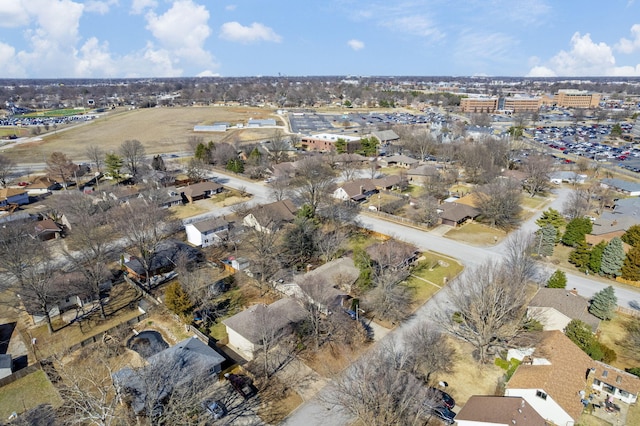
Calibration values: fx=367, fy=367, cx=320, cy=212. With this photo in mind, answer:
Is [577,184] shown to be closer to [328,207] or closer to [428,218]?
[428,218]

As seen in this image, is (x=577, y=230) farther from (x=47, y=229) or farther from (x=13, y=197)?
(x=13, y=197)

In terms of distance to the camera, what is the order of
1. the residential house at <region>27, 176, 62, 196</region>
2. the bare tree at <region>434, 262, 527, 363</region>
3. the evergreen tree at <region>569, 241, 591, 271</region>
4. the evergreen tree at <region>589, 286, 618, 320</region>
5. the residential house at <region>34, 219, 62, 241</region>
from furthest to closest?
the residential house at <region>27, 176, 62, 196</region> → the residential house at <region>34, 219, 62, 241</region> → the evergreen tree at <region>569, 241, 591, 271</region> → the evergreen tree at <region>589, 286, 618, 320</region> → the bare tree at <region>434, 262, 527, 363</region>

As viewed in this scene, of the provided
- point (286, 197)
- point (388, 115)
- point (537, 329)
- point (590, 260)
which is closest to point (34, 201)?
point (286, 197)

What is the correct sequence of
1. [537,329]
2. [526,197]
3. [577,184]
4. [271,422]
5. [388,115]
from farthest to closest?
[388,115] < [577,184] < [526,197] < [537,329] < [271,422]

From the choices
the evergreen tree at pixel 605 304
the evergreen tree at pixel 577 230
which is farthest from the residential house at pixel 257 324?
the evergreen tree at pixel 577 230

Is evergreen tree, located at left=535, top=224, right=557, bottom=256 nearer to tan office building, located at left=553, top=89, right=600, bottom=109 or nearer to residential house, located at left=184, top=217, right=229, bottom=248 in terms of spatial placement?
residential house, located at left=184, top=217, right=229, bottom=248

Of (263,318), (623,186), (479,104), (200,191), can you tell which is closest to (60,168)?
(200,191)

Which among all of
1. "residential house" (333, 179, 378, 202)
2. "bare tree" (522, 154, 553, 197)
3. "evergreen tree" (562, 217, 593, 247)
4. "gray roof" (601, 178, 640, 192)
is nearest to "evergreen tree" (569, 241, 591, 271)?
"evergreen tree" (562, 217, 593, 247)
